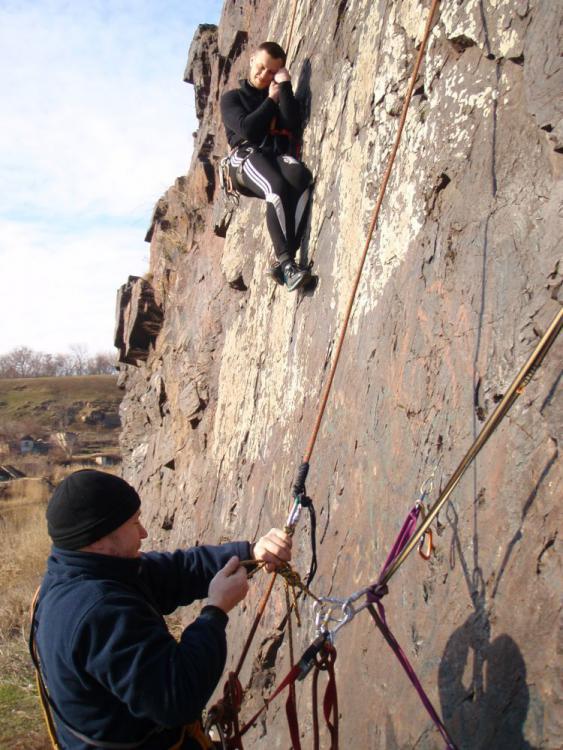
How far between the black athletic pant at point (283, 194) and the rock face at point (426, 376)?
0.15 m

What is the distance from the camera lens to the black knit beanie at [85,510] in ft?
6.73

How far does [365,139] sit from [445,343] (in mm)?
1823

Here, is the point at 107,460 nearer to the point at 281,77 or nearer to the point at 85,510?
the point at 281,77

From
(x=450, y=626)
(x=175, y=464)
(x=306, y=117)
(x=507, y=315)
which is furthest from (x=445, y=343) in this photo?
(x=175, y=464)

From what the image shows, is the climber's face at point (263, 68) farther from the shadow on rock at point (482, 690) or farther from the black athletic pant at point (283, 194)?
the shadow on rock at point (482, 690)

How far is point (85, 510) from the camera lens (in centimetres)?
207

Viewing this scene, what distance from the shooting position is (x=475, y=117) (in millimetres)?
3178

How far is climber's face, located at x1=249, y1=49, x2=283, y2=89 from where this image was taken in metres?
5.30

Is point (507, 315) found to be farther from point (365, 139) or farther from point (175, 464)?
point (175, 464)

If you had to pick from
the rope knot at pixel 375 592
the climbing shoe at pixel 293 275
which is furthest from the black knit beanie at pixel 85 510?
the climbing shoe at pixel 293 275

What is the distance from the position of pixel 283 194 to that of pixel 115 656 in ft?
12.4

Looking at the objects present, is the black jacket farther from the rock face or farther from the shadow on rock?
the shadow on rock

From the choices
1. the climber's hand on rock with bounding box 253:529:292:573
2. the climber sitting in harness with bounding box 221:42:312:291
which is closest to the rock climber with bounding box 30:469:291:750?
the climber's hand on rock with bounding box 253:529:292:573

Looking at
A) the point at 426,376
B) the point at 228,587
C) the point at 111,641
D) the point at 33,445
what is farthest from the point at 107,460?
the point at 111,641
